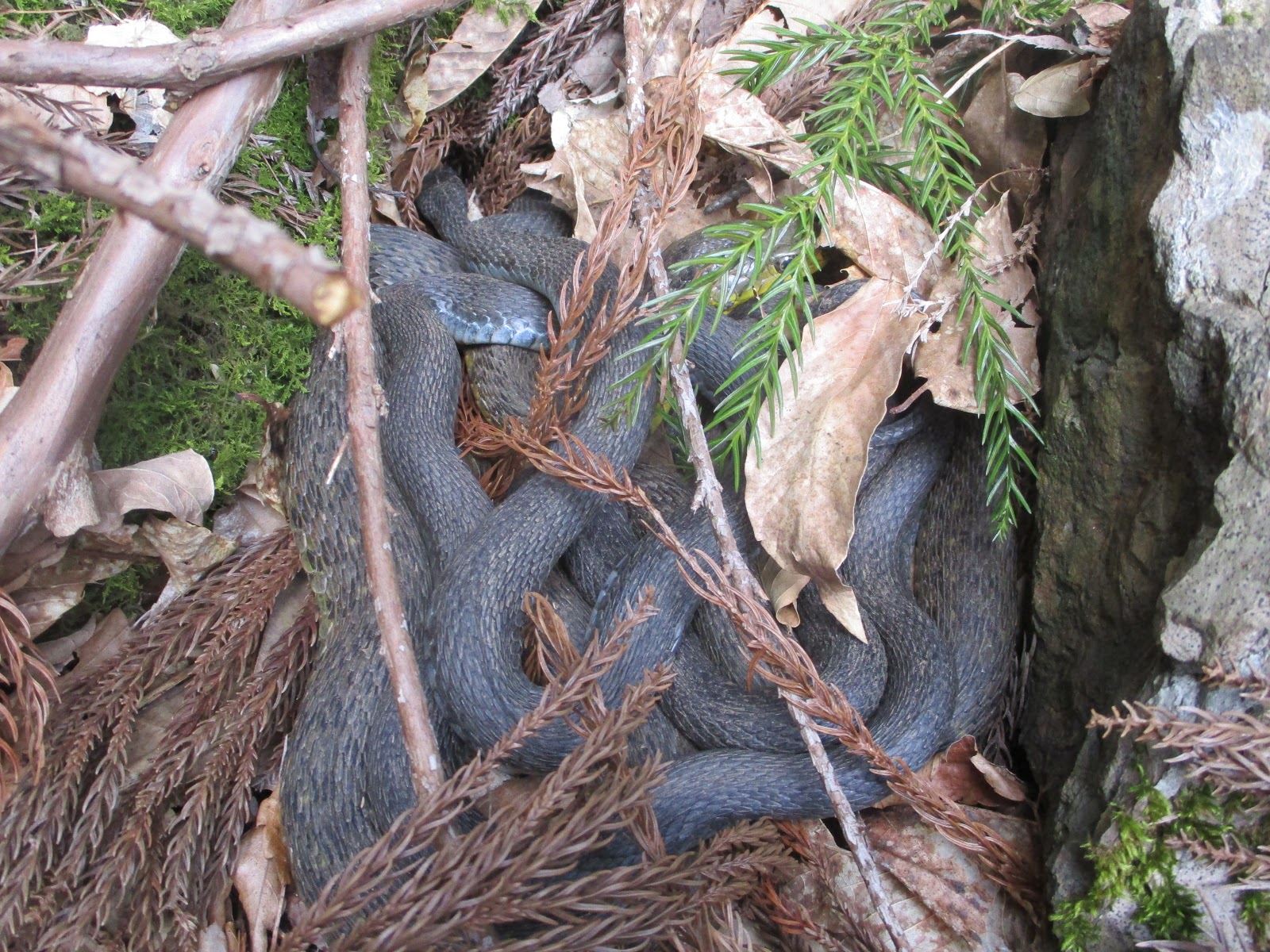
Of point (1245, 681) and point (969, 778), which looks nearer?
point (1245, 681)

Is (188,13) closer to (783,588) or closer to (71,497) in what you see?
(71,497)

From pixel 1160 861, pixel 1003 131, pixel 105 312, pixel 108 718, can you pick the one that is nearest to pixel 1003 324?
pixel 1003 131

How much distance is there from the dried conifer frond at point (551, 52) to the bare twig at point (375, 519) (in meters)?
1.20

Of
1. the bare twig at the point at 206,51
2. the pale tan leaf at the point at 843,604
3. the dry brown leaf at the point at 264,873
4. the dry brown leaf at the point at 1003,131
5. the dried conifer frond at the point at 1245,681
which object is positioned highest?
the bare twig at the point at 206,51

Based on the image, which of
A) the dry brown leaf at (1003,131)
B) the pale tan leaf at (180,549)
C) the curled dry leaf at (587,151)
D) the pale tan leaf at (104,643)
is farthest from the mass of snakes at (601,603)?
the dry brown leaf at (1003,131)

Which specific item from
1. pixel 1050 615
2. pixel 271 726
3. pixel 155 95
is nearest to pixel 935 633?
pixel 1050 615

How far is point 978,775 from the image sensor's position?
2.40 metres

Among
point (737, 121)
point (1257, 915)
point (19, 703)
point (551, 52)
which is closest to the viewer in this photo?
point (1257, 915)

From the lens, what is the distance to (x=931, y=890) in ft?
7.18

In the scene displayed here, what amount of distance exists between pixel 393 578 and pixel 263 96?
1.49 metres

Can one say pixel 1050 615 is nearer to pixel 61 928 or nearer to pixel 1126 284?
pixel 1126 284

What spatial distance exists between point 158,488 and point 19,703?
0.65 metres

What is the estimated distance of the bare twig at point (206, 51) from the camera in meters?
2.01

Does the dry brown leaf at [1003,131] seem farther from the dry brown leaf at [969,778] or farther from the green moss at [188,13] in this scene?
the green moss at [188,13]
